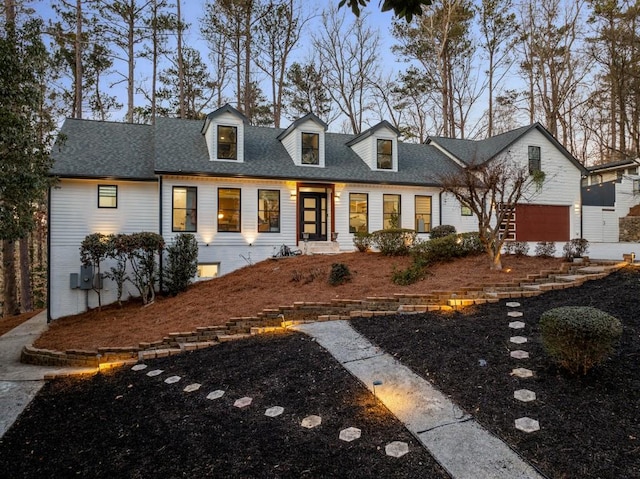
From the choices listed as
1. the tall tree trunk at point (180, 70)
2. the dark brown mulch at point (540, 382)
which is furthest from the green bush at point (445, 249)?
the tall tree trunk at point (180, 70)

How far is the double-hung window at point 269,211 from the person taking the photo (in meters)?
13.3

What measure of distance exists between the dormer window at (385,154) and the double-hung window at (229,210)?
220 inches

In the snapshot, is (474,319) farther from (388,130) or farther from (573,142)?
(573,142)

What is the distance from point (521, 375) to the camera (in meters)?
3.88

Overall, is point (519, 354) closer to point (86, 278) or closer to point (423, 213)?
point (423, 213)

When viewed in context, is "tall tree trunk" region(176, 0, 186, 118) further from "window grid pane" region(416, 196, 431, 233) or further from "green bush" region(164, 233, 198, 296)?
"window grid pane" region(416, 196, 431, 233)

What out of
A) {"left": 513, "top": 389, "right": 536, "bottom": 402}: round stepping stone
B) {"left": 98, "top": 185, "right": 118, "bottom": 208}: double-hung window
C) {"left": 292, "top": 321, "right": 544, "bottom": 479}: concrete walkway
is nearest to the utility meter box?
{"left": 98, "top": 185, "right": 118, "bottom": 208}: double-hung window

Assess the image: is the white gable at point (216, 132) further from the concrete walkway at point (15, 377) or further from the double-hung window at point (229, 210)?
the concrete walkway at point (15, 377)

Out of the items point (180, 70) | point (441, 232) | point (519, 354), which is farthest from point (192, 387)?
point (180, 70)

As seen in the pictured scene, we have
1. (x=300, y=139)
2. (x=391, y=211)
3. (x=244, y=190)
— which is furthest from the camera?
(x=391, y=211)

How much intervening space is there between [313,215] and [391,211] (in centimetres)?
282

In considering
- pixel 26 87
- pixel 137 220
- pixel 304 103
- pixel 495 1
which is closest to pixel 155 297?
pixel 137 220

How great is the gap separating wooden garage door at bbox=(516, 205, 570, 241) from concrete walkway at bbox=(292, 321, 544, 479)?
13701 millimetres

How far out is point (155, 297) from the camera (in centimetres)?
1154
